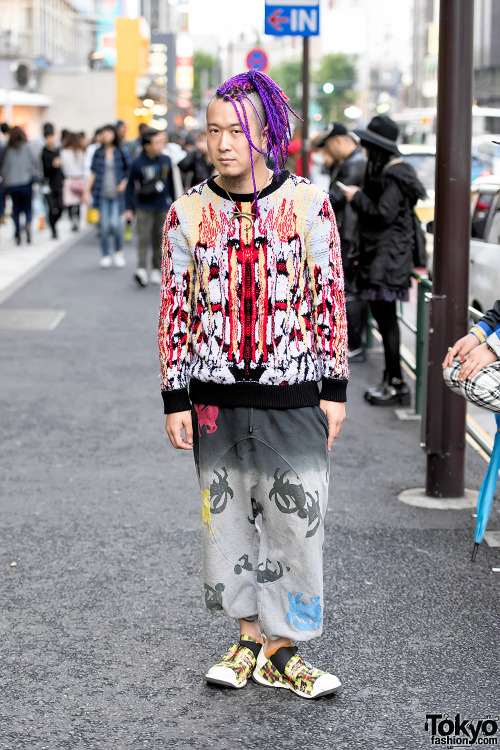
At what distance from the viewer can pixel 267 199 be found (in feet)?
10.7

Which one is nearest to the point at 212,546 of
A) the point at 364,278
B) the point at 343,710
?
the point at 343,710

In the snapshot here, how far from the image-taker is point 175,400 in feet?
11.2

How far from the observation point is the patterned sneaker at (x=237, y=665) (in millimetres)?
3549

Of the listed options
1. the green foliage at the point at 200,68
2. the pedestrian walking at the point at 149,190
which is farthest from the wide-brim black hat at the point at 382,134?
the green foliage at the point at 200,68

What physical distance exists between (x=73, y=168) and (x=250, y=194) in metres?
17.4

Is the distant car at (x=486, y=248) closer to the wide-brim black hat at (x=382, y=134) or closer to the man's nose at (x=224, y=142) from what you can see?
the wide-brim black hat at (x=382, y=134)

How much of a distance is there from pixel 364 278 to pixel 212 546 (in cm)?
464

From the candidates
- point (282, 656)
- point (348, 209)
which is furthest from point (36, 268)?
point (282, 656)

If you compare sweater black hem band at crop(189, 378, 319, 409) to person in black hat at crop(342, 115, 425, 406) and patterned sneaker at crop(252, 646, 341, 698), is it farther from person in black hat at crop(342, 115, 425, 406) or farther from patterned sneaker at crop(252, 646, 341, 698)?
person in black hat at crop(342, 115, 425, 406)

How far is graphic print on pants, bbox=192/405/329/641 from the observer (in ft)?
10.9

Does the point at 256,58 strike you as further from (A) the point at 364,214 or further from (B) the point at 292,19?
(A) the point at 364,214

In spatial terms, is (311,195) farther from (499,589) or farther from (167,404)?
(499,589)

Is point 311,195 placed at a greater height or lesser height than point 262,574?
greater

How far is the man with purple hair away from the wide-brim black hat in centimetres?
437
